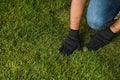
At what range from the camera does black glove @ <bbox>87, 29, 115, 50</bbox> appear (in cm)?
321

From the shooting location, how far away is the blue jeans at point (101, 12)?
2.99 m

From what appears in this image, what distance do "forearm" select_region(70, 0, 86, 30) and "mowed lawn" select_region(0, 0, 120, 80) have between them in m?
0.23

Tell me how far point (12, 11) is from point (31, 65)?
71 cm

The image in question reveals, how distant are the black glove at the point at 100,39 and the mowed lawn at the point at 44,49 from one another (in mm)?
51

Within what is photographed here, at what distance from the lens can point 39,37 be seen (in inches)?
128

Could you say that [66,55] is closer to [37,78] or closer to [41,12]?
[37,78]

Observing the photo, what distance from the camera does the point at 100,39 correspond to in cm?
324

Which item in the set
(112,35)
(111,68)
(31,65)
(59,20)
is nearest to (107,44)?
(112,35)

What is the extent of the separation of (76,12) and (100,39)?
1.31 ft

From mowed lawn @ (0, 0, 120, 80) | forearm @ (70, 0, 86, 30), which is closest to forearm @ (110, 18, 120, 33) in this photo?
mowed lawn @ (0, 0, 120, 80)

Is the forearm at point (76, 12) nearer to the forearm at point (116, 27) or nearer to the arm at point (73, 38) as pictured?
the arm at point (73, 38)

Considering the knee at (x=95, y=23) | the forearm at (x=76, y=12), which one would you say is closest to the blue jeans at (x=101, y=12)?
the knee at (x=95, y=23)

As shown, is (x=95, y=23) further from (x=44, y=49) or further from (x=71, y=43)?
(x=44, y=49)

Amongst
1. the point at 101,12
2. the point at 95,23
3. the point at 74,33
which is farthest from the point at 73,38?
the point at 101,12
